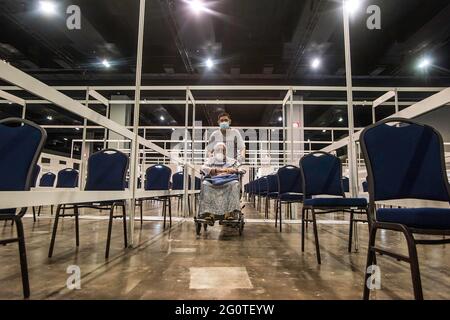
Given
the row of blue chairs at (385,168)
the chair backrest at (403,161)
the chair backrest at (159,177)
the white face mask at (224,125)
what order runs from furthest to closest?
the chair backrest at (159,177) → the white face mask at (224,125) → the chair backrest at (403,161) → the row of blue chairs at (385,168)

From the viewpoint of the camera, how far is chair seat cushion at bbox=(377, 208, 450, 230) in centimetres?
103

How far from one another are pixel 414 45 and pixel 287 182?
4.94 metres

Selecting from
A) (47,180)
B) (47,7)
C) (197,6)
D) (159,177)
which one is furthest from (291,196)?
(47,7)

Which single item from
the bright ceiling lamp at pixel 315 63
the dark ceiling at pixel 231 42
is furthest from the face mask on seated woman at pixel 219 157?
the bright ceiling lamp at pixel 315 63

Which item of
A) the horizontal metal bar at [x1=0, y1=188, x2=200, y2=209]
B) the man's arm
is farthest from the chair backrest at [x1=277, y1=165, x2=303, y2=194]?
the horizontal metal bar at [x1=0, y1=188, x2=200, y2=209]

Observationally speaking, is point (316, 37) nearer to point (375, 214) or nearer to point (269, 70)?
point (269, 70)

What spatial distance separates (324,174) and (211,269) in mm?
1285

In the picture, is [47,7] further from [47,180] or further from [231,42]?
[231,42]

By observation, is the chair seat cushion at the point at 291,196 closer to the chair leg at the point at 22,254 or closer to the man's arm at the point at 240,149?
the man's arm at the point at 240,149

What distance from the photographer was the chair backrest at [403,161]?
133 cm

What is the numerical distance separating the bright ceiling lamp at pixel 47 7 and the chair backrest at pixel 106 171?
3.86 metres

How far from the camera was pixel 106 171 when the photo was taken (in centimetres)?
238

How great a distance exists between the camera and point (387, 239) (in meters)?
3.09

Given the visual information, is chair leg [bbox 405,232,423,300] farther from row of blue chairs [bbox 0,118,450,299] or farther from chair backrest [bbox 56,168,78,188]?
chair backrest [bbox 56,168,78,188]
